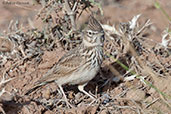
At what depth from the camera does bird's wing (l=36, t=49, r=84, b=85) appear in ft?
17.6

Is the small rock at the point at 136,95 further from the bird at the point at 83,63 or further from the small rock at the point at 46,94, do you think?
the small rock at the point at 46,94

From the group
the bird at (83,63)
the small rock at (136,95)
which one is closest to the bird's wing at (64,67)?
the bird at (83,63)

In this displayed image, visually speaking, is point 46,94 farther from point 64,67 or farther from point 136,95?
point 136,95

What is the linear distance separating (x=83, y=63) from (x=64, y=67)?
38 centimetres

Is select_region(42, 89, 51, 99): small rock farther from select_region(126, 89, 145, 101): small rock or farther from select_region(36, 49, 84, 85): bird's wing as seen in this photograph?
select_region(126, 89, 145, 101): small rock

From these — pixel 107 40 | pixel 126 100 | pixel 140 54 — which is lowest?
pixel 126 100

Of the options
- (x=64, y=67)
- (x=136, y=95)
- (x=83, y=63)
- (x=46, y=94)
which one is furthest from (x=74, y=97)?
(x=136, y=95)

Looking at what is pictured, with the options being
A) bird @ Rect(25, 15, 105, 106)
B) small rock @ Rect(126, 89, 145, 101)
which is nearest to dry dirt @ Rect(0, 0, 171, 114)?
small rock @ Rect(126, 89, 145, 101)

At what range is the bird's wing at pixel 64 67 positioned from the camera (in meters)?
5.36

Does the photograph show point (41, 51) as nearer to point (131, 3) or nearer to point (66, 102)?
point (66, 102)

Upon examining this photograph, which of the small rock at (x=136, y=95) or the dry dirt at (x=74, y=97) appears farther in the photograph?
the small rock at (x=136, y=95)

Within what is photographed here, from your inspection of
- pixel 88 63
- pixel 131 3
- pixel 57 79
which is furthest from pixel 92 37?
pixel 131 3

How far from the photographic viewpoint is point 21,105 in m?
5.04

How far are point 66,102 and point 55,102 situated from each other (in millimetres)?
186
